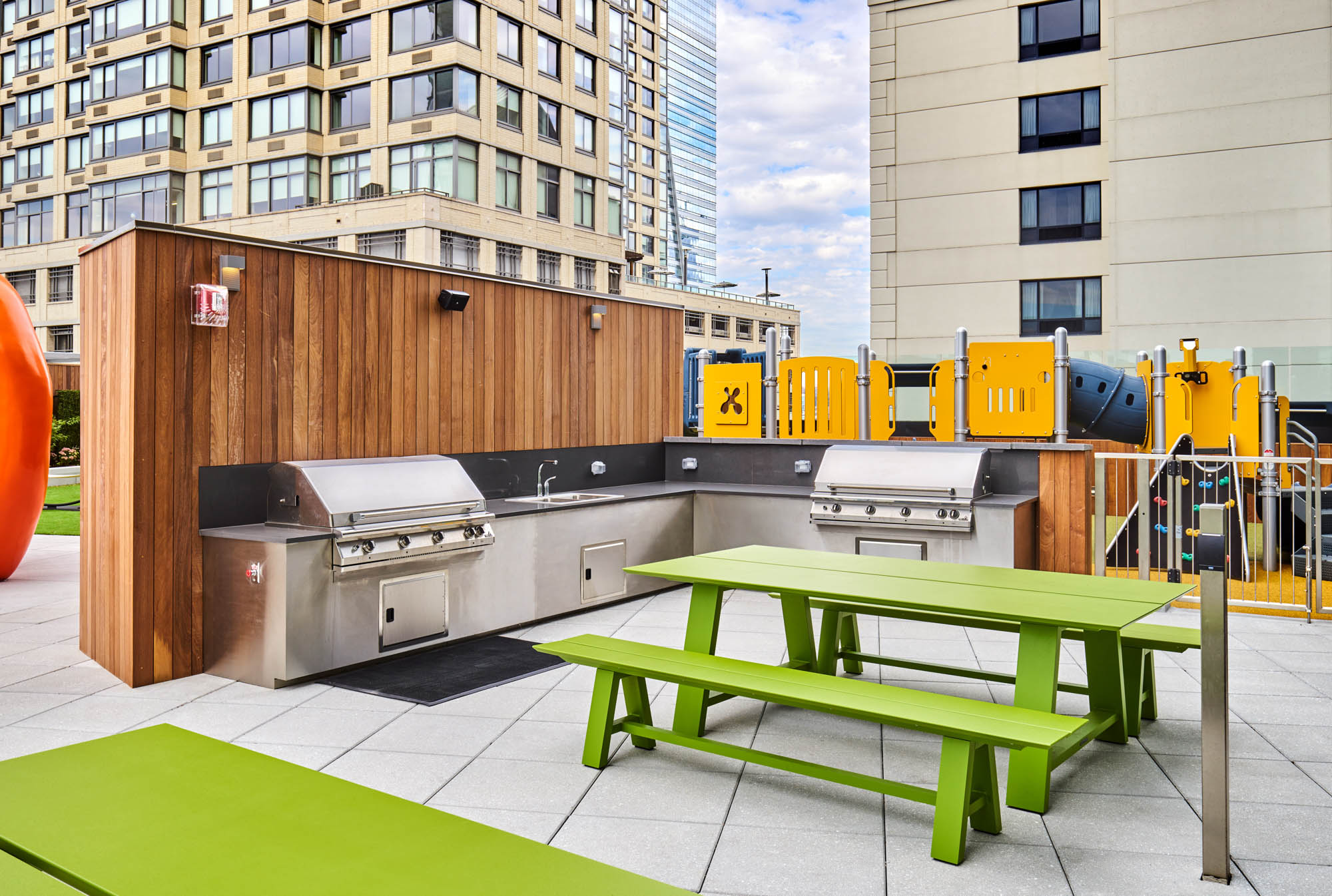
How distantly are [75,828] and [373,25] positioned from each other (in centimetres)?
3451

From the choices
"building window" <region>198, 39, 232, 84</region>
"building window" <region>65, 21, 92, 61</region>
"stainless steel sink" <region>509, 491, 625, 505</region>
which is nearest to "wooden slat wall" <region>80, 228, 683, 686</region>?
"stainless steel sink" <region>509, 491, 625, 505</region>

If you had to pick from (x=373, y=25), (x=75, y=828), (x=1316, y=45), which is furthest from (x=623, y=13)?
(x=75, y=828)

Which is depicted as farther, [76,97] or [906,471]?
[76,97]

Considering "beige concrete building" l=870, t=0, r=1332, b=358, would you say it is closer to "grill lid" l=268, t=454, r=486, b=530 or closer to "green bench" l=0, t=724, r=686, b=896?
"grill lid" l=268, t=454, r=486, b=530

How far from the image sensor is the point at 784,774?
3801 millimetres

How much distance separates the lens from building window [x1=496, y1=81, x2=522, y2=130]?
32.0 metres

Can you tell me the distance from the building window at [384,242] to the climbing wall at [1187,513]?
2532 centimetres

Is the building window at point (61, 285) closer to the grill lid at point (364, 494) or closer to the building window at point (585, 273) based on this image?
the building window at point (585, 273)

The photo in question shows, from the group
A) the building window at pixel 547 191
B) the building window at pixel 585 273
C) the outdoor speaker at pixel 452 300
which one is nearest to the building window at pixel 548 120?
the building window at pixel 547 191

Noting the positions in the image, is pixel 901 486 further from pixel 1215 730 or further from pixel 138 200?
pixel 138 200

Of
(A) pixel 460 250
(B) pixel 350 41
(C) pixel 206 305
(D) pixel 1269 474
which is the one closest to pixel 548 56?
(B) pixel 350 41

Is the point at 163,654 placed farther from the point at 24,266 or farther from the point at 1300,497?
the point at 24,266

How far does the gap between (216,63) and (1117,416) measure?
34.9 metres

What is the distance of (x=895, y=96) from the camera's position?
19719 mm
